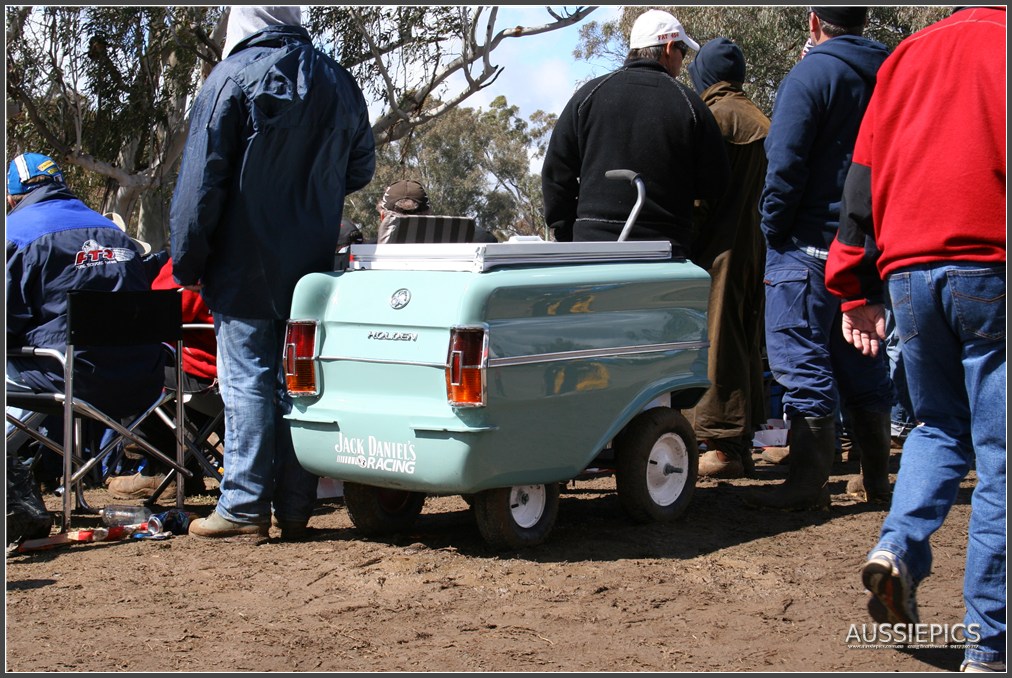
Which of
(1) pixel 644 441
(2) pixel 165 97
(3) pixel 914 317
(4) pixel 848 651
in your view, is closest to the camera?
(3) pixel 914 317

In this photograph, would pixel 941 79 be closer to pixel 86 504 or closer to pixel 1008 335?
pixel 1008 335

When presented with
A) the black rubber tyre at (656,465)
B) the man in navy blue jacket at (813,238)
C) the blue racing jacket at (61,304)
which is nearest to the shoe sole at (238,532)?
the blue racing jacket at (61,304)

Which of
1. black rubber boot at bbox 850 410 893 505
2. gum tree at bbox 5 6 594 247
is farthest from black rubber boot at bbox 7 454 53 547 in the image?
gum tree at bbox 5 6 594 247

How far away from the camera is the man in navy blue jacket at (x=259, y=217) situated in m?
5.21

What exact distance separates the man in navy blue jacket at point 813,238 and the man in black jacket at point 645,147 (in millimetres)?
432

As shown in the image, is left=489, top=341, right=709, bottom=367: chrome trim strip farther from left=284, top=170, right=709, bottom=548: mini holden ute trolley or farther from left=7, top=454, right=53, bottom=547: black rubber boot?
left=7, top=454, right=53, bottom=547: black rubber boot

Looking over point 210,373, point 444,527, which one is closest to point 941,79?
point 444,527

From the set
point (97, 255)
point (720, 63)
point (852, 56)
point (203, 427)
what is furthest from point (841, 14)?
point (203, 427)

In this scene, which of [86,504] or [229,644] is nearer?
[229,644]

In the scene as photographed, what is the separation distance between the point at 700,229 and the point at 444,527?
231cm

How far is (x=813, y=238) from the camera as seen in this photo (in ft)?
18.6

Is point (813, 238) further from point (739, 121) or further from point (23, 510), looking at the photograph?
point (23, 510)

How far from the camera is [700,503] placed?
6121mm

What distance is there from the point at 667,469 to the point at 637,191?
1.29m
